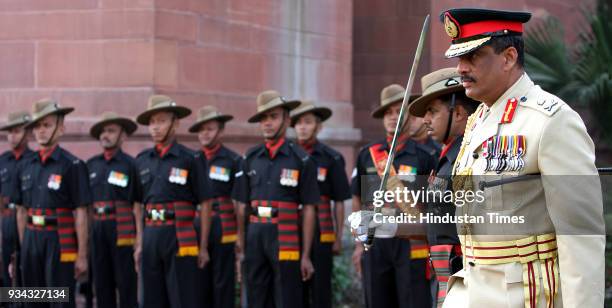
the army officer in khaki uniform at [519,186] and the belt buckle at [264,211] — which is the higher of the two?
the army officer in khaki uniform at [519,186]

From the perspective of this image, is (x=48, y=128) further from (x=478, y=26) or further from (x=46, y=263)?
(x=478, y=26)

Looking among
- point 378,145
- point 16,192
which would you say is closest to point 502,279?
point 378,145

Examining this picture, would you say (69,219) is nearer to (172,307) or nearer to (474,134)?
(172,307)

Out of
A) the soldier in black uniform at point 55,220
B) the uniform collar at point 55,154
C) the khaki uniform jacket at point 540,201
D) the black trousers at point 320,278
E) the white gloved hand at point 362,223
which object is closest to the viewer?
the khaki uniform jacket at point 540,201

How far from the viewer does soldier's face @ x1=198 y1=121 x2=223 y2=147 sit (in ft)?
37.5

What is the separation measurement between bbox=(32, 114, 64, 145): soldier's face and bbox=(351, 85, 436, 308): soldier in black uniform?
329 centimetres

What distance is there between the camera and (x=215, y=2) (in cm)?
1222

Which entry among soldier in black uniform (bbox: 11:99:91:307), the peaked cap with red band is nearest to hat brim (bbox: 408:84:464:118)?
the peaked cap with red band

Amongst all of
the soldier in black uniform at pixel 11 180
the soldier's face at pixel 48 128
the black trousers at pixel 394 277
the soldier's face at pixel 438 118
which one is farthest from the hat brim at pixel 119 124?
the soldier's face at pixel 438 118

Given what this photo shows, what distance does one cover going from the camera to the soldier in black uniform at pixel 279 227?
378 inches

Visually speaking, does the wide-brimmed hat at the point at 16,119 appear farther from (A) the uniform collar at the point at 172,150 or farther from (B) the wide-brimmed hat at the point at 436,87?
(B) the wide-brimmed hat at the point at 436,87

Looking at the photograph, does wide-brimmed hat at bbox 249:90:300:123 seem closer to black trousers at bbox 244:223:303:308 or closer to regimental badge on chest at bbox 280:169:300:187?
regimental badge on chest at bbox 280:169:300:187

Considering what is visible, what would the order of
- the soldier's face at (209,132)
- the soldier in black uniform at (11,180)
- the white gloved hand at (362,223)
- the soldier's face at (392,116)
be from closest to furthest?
the white gloved hand at (362,223) → the soldier's face at (392,116) → the soldier's face at (209,132) → the soldier in black uniform at (11,180)

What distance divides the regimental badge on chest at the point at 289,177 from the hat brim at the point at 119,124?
227 cm
